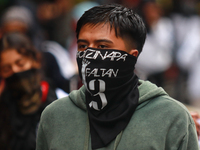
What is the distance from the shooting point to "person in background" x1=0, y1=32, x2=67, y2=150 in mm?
4246

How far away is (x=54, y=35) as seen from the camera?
717 cm

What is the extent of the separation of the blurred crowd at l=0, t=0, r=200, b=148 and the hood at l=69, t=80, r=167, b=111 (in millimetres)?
2687

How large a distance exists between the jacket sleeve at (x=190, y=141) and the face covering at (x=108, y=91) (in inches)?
14.5

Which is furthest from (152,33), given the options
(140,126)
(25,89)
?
(140,126)

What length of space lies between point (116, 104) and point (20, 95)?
230 centimetres

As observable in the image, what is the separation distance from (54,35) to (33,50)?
2.54m

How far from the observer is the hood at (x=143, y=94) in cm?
243

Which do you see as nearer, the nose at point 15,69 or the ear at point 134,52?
the ear at point 134,52

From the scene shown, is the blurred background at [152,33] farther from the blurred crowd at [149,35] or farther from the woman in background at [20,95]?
the woman in background at [20,95]

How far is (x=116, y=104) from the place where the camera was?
7.98 feet

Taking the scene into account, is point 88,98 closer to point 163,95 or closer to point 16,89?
point 163,95

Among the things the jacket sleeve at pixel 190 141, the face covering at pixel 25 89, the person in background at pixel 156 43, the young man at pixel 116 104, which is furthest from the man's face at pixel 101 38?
the person in background at pixel 156 43

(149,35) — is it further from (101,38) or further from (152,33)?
(101,38)

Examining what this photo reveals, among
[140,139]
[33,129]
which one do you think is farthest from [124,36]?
[33,129]
